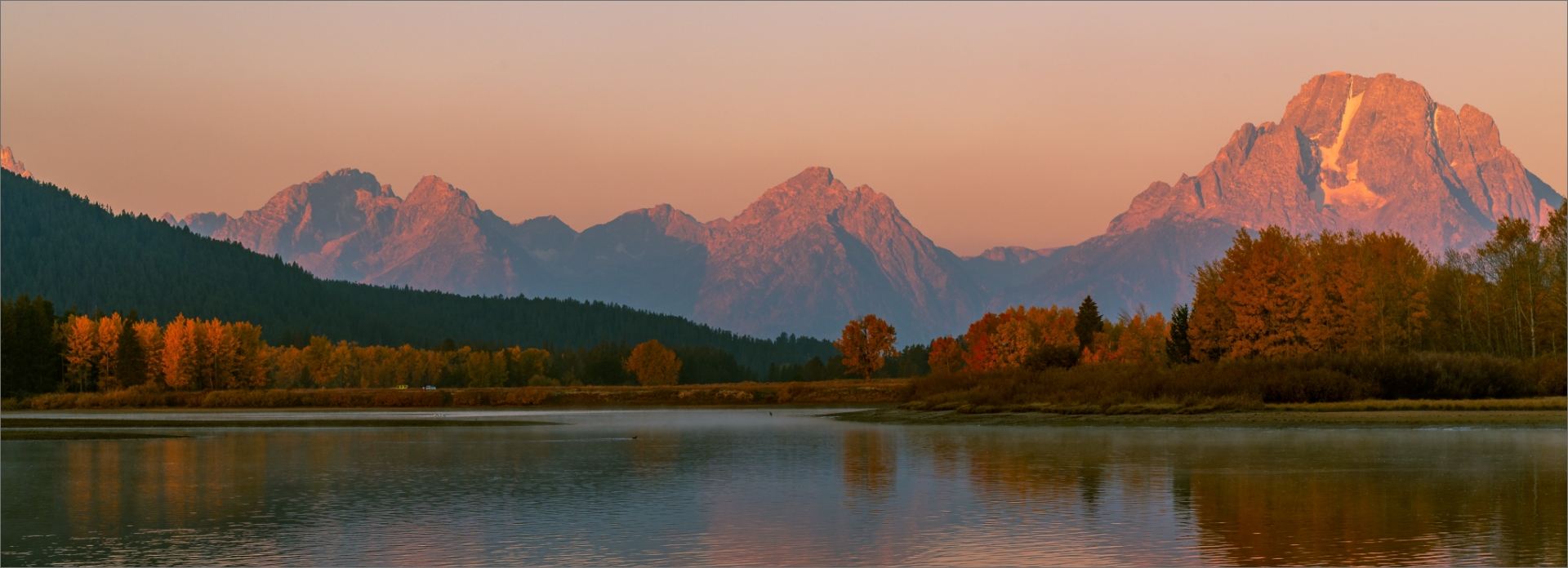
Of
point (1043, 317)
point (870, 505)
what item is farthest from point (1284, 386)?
point (1043, 317)

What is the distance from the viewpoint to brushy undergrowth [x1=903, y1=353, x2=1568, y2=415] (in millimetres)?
66125

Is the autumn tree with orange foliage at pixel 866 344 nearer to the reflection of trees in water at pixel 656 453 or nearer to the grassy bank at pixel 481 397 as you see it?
the grassy bank at pixel 481 397

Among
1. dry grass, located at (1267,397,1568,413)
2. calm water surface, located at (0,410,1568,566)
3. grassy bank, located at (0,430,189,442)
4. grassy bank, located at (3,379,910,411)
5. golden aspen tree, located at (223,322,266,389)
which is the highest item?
golden aspen tree, located at (223,322,266,389)

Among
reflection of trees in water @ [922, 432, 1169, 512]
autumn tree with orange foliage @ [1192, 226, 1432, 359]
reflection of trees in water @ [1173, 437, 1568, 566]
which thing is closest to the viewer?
reflection of trees in water @ [1173, 437, 1568, 566]

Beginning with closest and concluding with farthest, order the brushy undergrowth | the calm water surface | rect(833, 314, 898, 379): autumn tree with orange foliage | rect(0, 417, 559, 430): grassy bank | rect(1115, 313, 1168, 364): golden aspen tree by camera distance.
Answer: the calm water surface → the brushy undergrowth → rect(0, 417, 559, 430): grassy bank → rect(1115, 313, 1168, 364): golden aspen tree → rect(833, 314, 898, 379): autumn tree with orange foliage

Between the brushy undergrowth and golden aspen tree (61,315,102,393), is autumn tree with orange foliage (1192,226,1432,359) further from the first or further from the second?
golden aspen tree (61,315,102,393)

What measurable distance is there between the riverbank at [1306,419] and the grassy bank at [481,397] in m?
59.3

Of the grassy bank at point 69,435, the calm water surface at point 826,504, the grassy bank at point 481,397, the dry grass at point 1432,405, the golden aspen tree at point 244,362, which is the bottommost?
the grassy bank at point 481,397

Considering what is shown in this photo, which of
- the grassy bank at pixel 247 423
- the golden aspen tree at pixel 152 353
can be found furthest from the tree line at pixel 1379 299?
the golden aspen tree at pixel 152 353

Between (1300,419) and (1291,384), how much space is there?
9.06 metres

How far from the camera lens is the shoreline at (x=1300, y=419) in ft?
183

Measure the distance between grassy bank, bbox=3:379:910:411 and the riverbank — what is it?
195 ft

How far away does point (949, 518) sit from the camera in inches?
1097

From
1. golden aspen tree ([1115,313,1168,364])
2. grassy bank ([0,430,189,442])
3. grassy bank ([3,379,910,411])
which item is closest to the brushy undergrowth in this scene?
golden aspen tree ([1115,313,1168,364])
